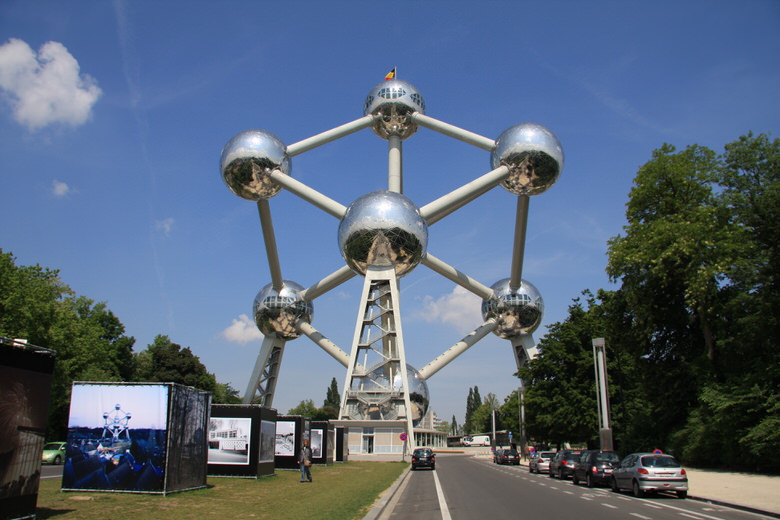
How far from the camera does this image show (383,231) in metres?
30.1

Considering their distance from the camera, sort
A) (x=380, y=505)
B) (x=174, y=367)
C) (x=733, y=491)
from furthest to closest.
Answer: (x=174, y=367) → (x=733, y=491) → (x=380, y=505)

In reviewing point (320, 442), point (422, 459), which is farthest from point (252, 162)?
point (422, 459)

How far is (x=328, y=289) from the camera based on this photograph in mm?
40500

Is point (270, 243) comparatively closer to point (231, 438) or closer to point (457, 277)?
point (457, 277)

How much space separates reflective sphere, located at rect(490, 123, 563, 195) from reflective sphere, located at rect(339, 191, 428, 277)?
265 inches

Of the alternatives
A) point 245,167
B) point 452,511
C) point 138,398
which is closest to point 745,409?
point 452,511

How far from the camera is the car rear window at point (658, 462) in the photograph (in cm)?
1527

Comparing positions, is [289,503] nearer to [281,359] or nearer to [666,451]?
[666,451]

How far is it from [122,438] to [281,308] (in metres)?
29.0

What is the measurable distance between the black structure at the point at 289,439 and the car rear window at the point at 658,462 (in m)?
12.5

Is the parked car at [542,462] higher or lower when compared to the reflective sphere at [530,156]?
lower

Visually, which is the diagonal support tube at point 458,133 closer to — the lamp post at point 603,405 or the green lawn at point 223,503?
the lamp post at point 603,405

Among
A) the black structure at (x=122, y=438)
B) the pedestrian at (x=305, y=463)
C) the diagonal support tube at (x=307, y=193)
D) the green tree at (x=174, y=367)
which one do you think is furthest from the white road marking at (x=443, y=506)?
the green tree at (x=174, y=367)

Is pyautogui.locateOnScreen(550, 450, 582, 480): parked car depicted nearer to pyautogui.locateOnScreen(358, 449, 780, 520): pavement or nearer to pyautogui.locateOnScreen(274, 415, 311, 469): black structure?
pyautogui.locateOnScreen(358, 449, 780, 520): pavement
